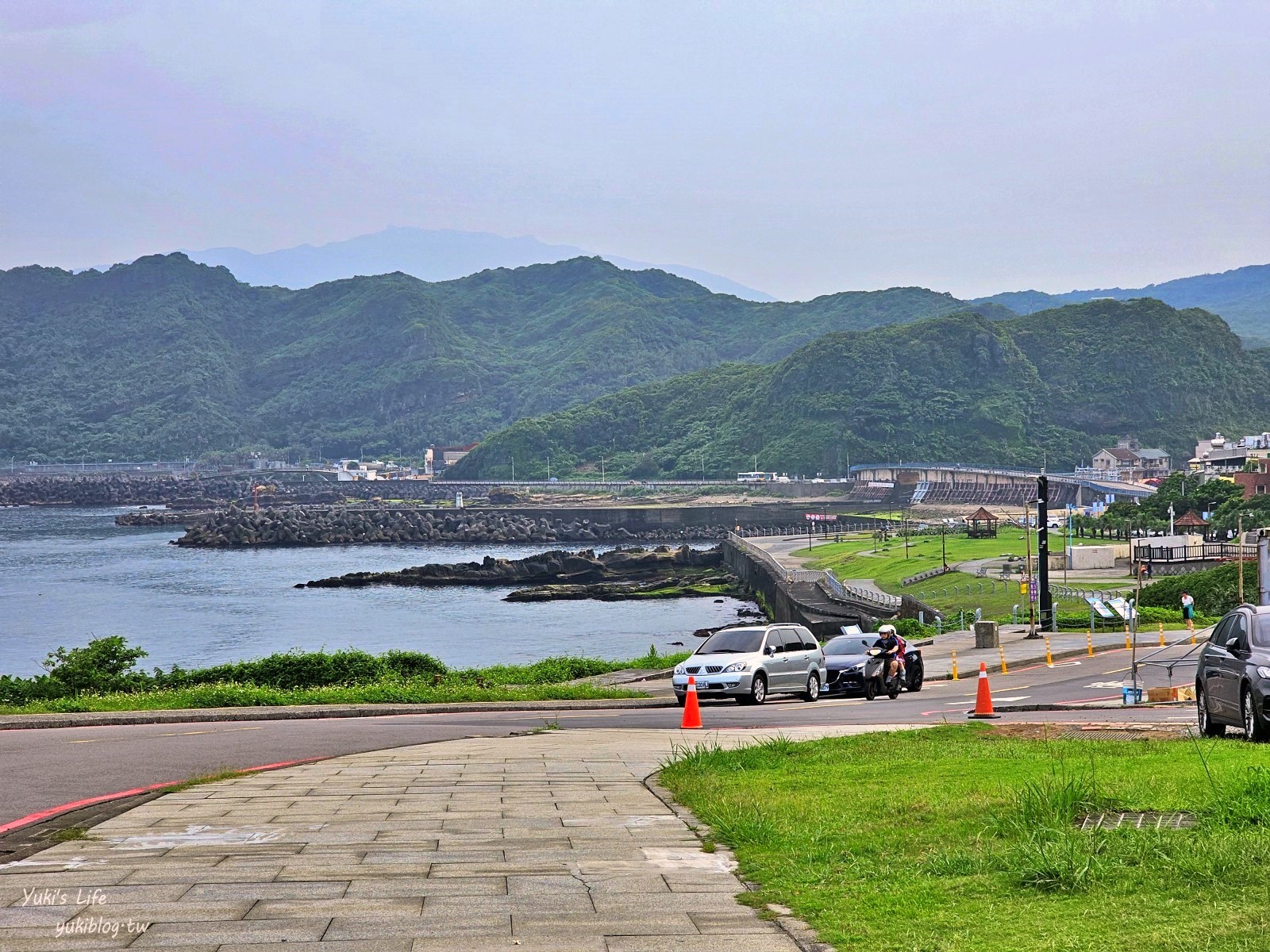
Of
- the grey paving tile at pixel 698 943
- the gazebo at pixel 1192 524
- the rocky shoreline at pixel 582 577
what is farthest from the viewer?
the rocky shoreline at pixel 582 577

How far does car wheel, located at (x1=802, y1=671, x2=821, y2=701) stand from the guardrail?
36.1 meters

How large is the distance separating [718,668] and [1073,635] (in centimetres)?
2254

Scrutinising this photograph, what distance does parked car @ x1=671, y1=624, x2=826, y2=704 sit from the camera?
83.2 feet

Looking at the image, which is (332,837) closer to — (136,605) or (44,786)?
(44,786)

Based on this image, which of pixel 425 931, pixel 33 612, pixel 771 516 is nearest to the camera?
pixel 425 931

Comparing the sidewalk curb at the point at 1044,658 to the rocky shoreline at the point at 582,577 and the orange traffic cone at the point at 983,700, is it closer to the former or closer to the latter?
the orange traffic cone at the point at 983,700

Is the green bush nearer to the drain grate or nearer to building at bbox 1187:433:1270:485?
the drain grate

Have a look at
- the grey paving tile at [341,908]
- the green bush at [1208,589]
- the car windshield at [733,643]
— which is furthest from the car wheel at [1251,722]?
the green bush at [1208,589]

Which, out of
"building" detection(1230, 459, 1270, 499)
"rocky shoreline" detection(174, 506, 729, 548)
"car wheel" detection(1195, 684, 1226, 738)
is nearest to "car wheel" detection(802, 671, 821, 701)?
"car wheel" detection(1195, 684, 1226, 738)

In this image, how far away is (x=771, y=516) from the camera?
177250 mm

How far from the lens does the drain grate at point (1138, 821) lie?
8227mm

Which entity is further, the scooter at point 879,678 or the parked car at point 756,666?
the scooter at point 879,678

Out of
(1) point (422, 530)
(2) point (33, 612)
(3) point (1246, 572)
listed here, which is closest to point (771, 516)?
(1) point (422, 530)

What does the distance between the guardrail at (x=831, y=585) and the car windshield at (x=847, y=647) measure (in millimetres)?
33453
